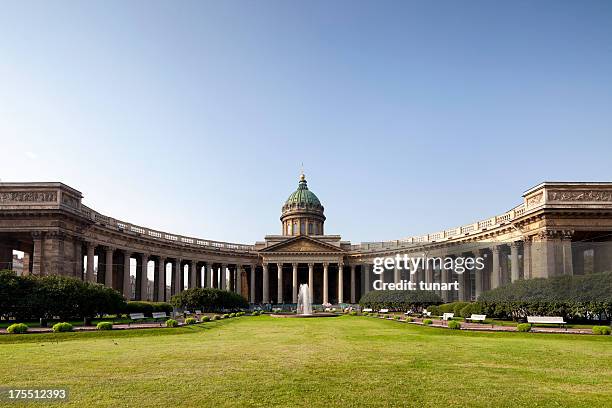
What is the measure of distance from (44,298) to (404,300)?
136 feet

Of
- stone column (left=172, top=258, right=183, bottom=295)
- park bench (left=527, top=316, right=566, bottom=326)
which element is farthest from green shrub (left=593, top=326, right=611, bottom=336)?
stone column (left=172, top=258, right=183, bottom=295)

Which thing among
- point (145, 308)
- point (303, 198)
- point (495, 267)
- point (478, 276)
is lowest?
point (145, 308)

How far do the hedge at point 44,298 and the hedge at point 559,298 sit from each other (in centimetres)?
3328

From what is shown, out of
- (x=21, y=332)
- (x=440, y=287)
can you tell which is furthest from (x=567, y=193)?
(x=21, y=332)

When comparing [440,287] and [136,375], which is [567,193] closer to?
[440,287]

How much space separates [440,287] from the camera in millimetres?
72125

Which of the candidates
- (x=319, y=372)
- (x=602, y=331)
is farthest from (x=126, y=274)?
(x=319, y=372)

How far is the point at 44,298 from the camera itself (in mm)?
36375

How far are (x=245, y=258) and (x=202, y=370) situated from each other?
79673 millimetres

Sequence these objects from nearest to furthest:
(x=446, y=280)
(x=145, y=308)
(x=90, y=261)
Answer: (x=145, y=308) → (x=90, y=261) → (x=446, y=280)

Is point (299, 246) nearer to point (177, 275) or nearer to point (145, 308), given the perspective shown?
point (177, 275)

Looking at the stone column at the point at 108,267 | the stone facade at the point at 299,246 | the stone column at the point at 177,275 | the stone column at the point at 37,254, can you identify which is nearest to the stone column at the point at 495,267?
the stone facade at the point at 299,246

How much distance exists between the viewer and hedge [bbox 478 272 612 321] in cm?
3484

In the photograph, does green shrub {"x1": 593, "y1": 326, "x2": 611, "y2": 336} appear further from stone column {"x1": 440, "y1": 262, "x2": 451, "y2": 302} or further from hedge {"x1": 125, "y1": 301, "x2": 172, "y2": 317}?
stone column {"x1": 440, "y1": 262, "x2": 451, "y2": 302}
